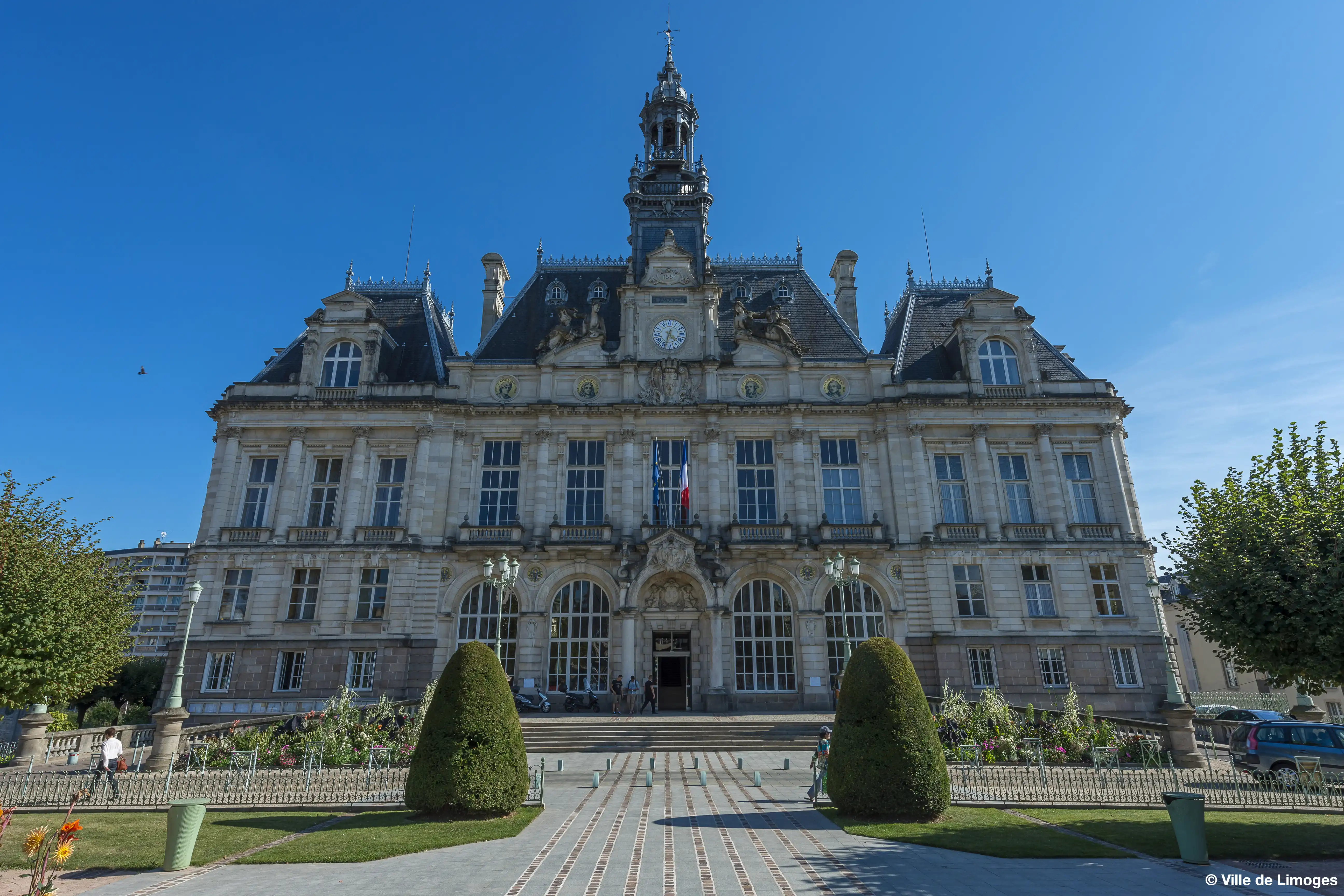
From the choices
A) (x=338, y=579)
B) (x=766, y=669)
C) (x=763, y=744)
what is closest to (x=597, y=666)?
(x=766, y=669)

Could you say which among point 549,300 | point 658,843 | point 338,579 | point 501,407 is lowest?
point 658,843

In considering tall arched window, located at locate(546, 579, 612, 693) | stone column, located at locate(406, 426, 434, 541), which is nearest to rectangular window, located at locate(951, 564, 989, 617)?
tall arched window, located at locate(546, 579, 612, 693)

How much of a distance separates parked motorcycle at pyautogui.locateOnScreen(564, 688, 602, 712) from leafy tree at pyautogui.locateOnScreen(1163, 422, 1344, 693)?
2251cm

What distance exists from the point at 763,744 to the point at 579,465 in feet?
54.7

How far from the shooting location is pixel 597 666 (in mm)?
33312

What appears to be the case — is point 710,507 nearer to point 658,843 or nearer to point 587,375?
point 587,375

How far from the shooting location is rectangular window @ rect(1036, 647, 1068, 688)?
107ft

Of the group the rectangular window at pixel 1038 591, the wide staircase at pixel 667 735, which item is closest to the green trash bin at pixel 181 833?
the wide staircase at pixel 667 735

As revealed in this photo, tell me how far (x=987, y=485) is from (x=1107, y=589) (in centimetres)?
716

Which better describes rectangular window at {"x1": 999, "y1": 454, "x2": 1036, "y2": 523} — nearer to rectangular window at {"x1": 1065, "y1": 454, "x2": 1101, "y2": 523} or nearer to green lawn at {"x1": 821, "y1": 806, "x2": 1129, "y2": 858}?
rectangular window at {"x1": 1065, "y1": 454, "x2": 1101, "y2": 523}

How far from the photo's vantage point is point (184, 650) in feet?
64.8

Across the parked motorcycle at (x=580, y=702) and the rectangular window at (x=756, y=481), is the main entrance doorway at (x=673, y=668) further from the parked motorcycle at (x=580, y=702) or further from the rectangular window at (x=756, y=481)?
the rectangular window at (x=756, y=481)

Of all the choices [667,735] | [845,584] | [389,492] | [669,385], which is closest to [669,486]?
[669,385]

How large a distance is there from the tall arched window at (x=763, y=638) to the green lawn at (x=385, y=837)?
19575 millimetres
